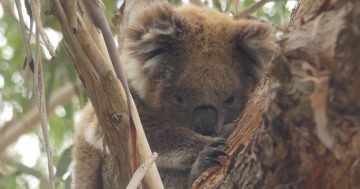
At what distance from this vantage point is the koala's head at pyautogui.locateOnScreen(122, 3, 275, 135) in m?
2.68

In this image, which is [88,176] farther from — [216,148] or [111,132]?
[111,132]

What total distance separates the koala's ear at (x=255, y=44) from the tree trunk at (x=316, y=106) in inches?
59.5

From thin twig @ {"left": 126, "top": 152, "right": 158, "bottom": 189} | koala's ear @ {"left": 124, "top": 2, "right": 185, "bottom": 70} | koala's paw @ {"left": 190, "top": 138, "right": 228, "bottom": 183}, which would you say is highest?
koala's ear @ {"left": 124, "top": 2, "right": 185, "bottom": 70}

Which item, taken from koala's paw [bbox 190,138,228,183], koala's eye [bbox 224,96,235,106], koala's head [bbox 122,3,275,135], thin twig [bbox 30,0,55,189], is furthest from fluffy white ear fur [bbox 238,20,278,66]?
thin twig [bbox 30,0,55,189]

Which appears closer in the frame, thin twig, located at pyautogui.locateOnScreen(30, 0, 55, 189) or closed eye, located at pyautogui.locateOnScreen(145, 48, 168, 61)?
thin twig, located at pyautogui.locateOnScreen(30, 0, 55, 189)

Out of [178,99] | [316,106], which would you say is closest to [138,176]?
[316,106]

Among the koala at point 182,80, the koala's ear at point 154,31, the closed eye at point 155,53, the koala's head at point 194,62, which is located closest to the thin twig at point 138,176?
the koala at point 182,80

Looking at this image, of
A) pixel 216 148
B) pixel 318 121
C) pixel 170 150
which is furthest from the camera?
pixel 170 150

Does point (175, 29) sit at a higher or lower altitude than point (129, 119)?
higher

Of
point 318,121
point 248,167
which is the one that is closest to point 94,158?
point 248,167

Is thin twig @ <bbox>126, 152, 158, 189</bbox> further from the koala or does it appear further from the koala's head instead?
the koala's head

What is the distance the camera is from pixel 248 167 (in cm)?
144

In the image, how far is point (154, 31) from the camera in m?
2.70

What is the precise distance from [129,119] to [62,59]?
6.34 feet
